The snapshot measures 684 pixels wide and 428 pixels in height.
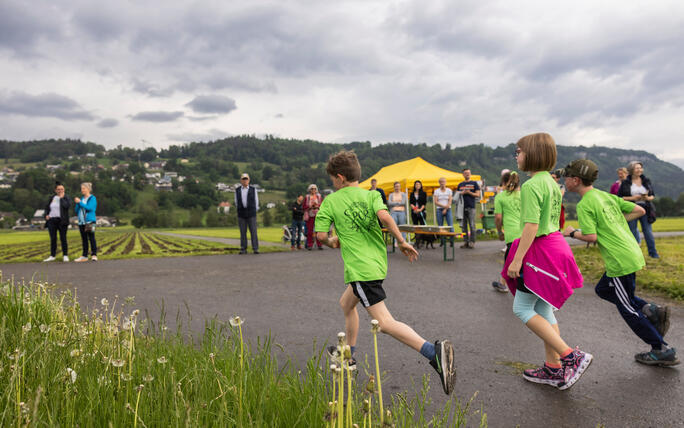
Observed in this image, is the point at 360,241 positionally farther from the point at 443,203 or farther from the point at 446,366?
the point at 443,203

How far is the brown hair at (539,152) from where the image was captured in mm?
3359

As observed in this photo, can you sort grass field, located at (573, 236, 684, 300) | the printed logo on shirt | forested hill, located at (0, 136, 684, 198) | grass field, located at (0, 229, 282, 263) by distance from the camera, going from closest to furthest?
1. the printed logo on shirt
2. grass field, located at (573, 236, 684, 300)
3. grass field, located at (0, 229, 282, 263)
4. forested hill, located at (0, 136, 684, 198)

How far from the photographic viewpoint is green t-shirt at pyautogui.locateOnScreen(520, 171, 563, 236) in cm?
319

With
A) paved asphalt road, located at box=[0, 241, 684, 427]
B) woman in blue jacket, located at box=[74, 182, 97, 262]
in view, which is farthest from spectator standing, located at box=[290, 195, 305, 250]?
woman in blue jacket, located at box=[74, 182, 97, 262]

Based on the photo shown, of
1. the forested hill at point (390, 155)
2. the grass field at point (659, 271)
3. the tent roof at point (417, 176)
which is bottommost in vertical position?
the grass field at point (659, 271)

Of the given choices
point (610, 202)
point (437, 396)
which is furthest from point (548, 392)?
point (610, 202)

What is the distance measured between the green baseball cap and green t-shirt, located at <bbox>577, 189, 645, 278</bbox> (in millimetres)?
148

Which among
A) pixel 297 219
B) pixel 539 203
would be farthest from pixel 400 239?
pixel 297 219

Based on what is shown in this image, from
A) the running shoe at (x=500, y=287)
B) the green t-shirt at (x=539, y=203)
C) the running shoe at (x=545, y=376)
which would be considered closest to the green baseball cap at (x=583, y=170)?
the green t-shirt at (x=539, y=203)

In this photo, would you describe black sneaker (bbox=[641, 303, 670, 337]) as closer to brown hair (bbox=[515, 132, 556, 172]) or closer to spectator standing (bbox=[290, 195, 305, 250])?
brown hair (bbox=[515, 132, 556, 172])

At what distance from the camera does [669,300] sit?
6.34m

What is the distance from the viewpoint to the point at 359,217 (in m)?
3.42

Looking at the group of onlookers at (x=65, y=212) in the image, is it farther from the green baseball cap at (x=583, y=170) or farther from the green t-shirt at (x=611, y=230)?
the green t-shirt at (x=611, y=230)

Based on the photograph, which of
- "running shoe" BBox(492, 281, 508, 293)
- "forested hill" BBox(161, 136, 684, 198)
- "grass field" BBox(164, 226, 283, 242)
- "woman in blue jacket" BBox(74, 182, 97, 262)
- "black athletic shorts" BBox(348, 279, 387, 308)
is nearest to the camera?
"black athletic shorts" BBox(348, 279, 387, 308)
